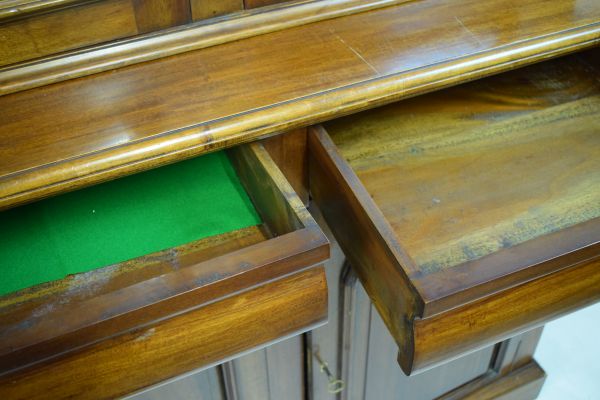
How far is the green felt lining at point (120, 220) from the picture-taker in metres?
0.57

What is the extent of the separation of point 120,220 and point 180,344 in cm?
17

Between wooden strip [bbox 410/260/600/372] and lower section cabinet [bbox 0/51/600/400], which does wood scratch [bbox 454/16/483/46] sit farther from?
wooden strip [bbox 410/260/600/372]

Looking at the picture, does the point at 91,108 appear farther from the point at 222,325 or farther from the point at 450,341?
the point at 450,341

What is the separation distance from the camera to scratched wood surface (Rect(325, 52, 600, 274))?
59cm

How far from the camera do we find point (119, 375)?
1.61 feet

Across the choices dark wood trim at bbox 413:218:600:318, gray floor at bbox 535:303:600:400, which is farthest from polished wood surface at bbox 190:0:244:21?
gray floor at bbox 535:303:600:400

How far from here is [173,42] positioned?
649 millimetres

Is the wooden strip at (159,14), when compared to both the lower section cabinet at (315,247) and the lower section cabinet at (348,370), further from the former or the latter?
the lower section cabinet at (348,370)

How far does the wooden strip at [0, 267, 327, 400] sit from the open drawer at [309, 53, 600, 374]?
3.1 inches

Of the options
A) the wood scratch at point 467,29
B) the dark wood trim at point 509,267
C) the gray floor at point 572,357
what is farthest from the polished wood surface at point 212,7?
the gray floor at point 572,357

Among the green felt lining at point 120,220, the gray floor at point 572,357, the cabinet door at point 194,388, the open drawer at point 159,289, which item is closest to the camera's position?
the open drawer at point 159,289

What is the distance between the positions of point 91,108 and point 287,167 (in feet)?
0.67

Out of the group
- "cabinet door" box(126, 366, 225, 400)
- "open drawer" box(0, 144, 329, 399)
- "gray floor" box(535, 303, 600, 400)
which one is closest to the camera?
"open drawer" box(0, 144, 329, 399)

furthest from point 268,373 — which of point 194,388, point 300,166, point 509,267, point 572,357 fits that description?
point 572,357
